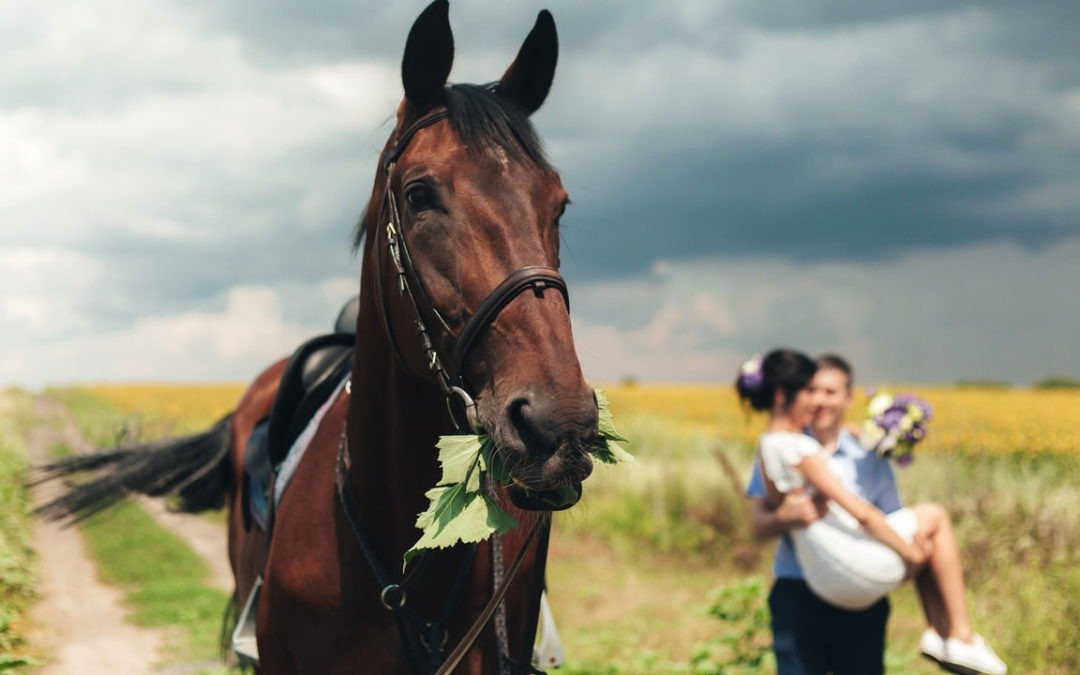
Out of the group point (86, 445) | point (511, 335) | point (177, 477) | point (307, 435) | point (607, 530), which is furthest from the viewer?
point (86, 445)

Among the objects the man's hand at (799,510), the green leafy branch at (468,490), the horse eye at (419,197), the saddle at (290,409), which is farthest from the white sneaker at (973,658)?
the horse eye at (419,197)

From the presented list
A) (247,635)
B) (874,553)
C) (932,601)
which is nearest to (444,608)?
(247,635)

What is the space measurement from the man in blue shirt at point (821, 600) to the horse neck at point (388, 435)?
2.29 meters

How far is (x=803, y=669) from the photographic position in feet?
13.8

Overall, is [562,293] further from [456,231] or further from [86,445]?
[86,445]

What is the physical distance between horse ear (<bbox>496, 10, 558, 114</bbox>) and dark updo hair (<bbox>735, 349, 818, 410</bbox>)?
2.44 metres

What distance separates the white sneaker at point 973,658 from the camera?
376 centimetres

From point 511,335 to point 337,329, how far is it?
243cm

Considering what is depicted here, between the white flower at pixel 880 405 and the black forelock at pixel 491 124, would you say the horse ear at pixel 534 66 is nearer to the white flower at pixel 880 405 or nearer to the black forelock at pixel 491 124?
the black forelock at pixel 491 124

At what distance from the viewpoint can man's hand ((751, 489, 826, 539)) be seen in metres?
4.12

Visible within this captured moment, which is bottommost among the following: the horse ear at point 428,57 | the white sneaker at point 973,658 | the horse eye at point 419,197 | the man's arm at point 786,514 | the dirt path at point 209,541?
the dirt path at point 209,541

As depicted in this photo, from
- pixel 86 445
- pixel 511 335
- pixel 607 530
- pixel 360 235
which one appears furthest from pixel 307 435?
pixel 86 445

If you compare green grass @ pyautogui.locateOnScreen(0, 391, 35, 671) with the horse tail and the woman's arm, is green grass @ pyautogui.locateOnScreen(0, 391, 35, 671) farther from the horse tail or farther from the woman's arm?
the woman's arm

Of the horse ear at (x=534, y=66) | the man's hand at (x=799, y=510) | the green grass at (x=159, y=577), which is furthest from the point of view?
the green grass at (x=159, y=577)
